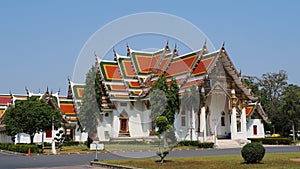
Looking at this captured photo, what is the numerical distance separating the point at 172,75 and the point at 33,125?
1480cm

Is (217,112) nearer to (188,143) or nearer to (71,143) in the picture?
(188,143)

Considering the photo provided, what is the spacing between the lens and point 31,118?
34531 mm

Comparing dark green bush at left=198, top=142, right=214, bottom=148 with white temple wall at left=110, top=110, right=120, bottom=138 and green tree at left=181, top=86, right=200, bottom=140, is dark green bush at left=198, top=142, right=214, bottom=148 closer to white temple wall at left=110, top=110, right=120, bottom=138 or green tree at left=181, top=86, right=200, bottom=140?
green tree at left=181, top=86, right=200, bottom=140

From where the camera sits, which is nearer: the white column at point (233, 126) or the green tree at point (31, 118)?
the green tree at point (31, 118)

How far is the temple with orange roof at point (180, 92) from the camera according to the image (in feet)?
132

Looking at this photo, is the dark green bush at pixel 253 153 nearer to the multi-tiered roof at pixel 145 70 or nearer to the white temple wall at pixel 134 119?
the multi-tiered roof at pixel 145 70

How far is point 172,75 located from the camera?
142ft

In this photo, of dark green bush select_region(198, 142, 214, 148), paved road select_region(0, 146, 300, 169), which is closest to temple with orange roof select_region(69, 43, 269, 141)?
dark green bush select_region(198, 142, 214, 148)

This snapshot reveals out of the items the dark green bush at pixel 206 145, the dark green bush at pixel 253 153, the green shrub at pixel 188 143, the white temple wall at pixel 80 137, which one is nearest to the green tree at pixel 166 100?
the green shrub at pixel 188 143

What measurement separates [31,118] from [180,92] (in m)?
→ 13.3

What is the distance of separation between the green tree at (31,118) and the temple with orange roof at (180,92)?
692cm

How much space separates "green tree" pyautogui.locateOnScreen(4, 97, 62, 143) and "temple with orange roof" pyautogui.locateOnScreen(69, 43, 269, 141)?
22.7 feet

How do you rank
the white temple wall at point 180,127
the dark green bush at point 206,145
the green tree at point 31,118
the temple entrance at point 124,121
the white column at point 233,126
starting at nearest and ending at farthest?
the green tree at point 31,118 → the dark green bush at point 206,145 → the white temple wall at point 180,127 → the white column at point 233,126 → the temple entrance at point 124,121

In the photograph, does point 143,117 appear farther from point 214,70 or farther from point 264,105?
point 264,105
